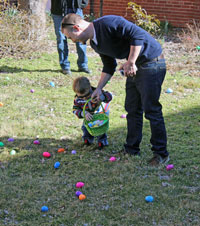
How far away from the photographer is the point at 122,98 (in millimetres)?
6008

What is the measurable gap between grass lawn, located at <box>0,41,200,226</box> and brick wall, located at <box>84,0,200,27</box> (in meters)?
5.40

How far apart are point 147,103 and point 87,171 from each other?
0.99m

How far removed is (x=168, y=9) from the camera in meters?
11.1

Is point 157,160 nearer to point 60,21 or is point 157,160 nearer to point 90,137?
point 90,137

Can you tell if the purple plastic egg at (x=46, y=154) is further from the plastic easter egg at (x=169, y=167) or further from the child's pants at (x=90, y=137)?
the plastic easter egg at (x=169, y=167)

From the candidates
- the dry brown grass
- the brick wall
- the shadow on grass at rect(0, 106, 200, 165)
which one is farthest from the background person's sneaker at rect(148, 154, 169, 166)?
the brick wall

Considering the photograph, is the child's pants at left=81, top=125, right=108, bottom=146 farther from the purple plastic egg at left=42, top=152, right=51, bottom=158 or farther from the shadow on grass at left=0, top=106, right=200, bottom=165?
the purple plastic egg at left=42, top=152, right=51, bottom=158

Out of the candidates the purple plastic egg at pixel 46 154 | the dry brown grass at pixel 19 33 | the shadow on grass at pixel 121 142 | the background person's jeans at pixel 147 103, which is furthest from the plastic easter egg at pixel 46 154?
the dry brown grass at pixel 19 33

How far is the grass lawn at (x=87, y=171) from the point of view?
2.93 meters

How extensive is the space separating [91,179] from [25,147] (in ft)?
3.98

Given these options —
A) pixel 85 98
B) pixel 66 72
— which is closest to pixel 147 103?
pixel 85 98

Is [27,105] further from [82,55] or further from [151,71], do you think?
[151,71]

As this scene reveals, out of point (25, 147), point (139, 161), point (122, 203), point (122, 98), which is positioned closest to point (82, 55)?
point (122, 98)

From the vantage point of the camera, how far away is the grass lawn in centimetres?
293
